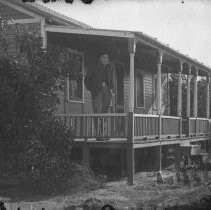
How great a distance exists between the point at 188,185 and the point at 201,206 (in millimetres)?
3917

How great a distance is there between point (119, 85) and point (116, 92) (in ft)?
1.22

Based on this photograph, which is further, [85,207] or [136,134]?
[136,134]

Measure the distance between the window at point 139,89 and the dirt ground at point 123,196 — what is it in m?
9.46

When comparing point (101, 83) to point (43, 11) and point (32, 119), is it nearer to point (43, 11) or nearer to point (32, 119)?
point (43, 11)

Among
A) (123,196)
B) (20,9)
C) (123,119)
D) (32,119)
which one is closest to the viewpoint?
(123,196)

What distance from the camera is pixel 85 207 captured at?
903 centimetres

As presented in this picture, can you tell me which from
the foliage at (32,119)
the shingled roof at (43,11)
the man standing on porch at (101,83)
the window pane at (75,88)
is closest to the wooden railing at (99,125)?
the man standing on porch at (101,83)

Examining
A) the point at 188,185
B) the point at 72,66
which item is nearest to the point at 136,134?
the point at 188,185

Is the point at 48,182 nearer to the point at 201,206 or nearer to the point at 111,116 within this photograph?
the point at 111,116

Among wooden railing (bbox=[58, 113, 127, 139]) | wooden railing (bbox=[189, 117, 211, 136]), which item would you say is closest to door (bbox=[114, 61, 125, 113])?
wooden railing (bbox=[189, 117, 211, 136])

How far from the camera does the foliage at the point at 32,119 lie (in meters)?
11.3

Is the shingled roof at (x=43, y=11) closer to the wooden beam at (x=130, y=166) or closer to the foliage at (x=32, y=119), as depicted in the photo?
the foliage at (x=32, y=119)

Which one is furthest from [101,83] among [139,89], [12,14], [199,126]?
[199,126]

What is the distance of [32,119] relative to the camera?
38.2ft
